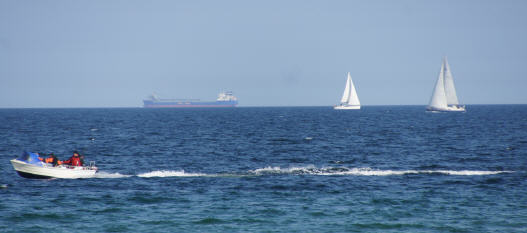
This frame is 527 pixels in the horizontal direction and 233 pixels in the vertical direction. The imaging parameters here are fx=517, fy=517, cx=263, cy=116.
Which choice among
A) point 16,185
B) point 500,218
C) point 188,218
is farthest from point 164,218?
point 500,218

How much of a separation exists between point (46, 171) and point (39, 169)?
20.4 inches

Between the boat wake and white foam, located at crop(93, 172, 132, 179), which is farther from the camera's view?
the boat wake

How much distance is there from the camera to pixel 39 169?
128ft

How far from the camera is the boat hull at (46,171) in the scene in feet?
127

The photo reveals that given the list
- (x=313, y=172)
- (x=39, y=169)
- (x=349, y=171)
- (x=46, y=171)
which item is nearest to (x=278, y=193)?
(x=313, y=172)

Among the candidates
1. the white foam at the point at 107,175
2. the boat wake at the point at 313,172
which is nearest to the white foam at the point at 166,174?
the boat wake at the point at 313,172

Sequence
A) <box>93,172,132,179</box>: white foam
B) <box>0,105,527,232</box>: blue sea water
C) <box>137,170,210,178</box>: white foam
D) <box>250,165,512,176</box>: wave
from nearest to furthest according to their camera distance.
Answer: <box>0,105,527,232</box>: blue sea water → <box>93,172,132,179</box>: white foam → <box>137,170,210,178</box>: white foam → <box>250,165,512,176</box>: wave

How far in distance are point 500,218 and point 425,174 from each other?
594 inches

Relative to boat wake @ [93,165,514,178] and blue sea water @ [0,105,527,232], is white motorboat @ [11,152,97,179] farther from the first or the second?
boat wake @ [93,165,514,178]

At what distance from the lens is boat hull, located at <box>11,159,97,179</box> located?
1526 inches

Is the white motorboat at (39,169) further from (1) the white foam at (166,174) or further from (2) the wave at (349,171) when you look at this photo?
(2) the wave at (349,171)

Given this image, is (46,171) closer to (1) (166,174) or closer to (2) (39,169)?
(2) (39,169)

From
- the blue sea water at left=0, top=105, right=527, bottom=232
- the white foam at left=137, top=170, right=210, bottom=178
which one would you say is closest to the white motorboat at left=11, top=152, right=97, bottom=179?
the blue sea water at left=0, top=105, right=527, bottom=232

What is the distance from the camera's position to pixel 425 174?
139ft
